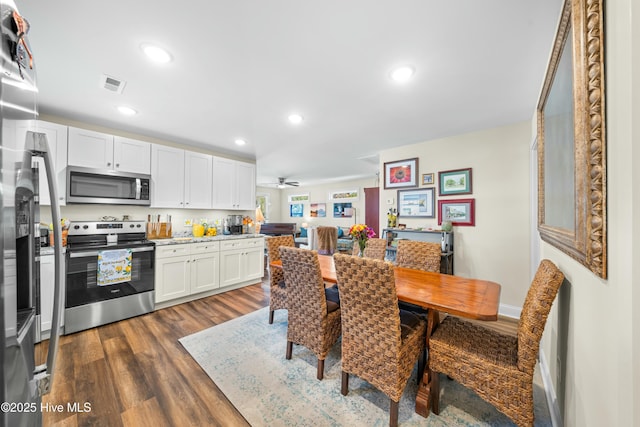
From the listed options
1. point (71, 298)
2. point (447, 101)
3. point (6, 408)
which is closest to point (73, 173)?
point (71, 298)

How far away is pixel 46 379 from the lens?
80cm

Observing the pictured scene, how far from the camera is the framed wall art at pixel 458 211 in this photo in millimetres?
3234

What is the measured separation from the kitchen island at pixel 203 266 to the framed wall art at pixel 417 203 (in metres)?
2.53

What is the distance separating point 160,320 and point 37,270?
2428 millimetres

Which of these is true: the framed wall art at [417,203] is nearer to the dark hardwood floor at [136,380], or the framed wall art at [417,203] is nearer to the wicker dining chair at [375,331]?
the wicker dining chair at [375,331]

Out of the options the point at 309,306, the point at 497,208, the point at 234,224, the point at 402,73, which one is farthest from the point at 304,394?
the point at 234,224

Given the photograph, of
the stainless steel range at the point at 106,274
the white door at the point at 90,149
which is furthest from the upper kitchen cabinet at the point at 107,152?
the stainless steel range at the point at 106,274

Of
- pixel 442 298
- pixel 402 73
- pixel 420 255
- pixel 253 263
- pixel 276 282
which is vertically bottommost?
pixel 253 263

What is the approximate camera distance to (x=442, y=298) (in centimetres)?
151

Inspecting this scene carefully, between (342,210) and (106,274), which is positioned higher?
(342,210)

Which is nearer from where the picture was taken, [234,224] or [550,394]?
[550,394]

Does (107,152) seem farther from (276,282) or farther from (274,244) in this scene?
(276,282)

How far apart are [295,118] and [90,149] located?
251 cm

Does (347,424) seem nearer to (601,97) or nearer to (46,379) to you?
(46,379)
